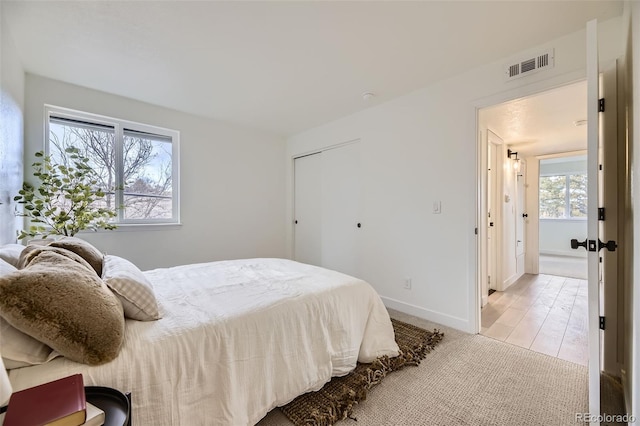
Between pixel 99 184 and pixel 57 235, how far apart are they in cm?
74

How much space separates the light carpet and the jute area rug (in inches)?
1.7

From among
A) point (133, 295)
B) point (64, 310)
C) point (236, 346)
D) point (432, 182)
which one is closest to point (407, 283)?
point (432, 182)

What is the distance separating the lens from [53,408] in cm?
67

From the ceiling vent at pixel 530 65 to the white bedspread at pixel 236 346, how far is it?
214 centimetres

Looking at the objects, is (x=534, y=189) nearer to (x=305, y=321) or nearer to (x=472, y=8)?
(x=472, y=8)

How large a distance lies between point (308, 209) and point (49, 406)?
3677mm

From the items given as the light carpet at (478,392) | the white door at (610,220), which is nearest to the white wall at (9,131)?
the light carpet at (478,392)

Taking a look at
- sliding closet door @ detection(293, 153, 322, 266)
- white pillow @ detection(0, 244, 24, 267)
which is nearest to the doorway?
sliding closet door @ detection(293, 153, 322, 266)

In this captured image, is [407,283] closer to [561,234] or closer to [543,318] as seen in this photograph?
[543,318]

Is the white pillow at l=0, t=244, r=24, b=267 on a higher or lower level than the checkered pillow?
higher

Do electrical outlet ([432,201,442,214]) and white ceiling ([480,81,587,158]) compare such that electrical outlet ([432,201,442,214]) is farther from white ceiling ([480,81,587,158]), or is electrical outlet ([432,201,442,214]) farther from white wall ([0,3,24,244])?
white wall ([0,3,24,244])

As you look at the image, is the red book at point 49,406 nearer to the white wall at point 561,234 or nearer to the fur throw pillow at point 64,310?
the fur throw pillow at point 64,310

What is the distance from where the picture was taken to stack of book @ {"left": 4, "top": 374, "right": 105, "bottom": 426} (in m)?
0.63

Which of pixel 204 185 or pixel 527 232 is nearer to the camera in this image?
pixel 204 185
